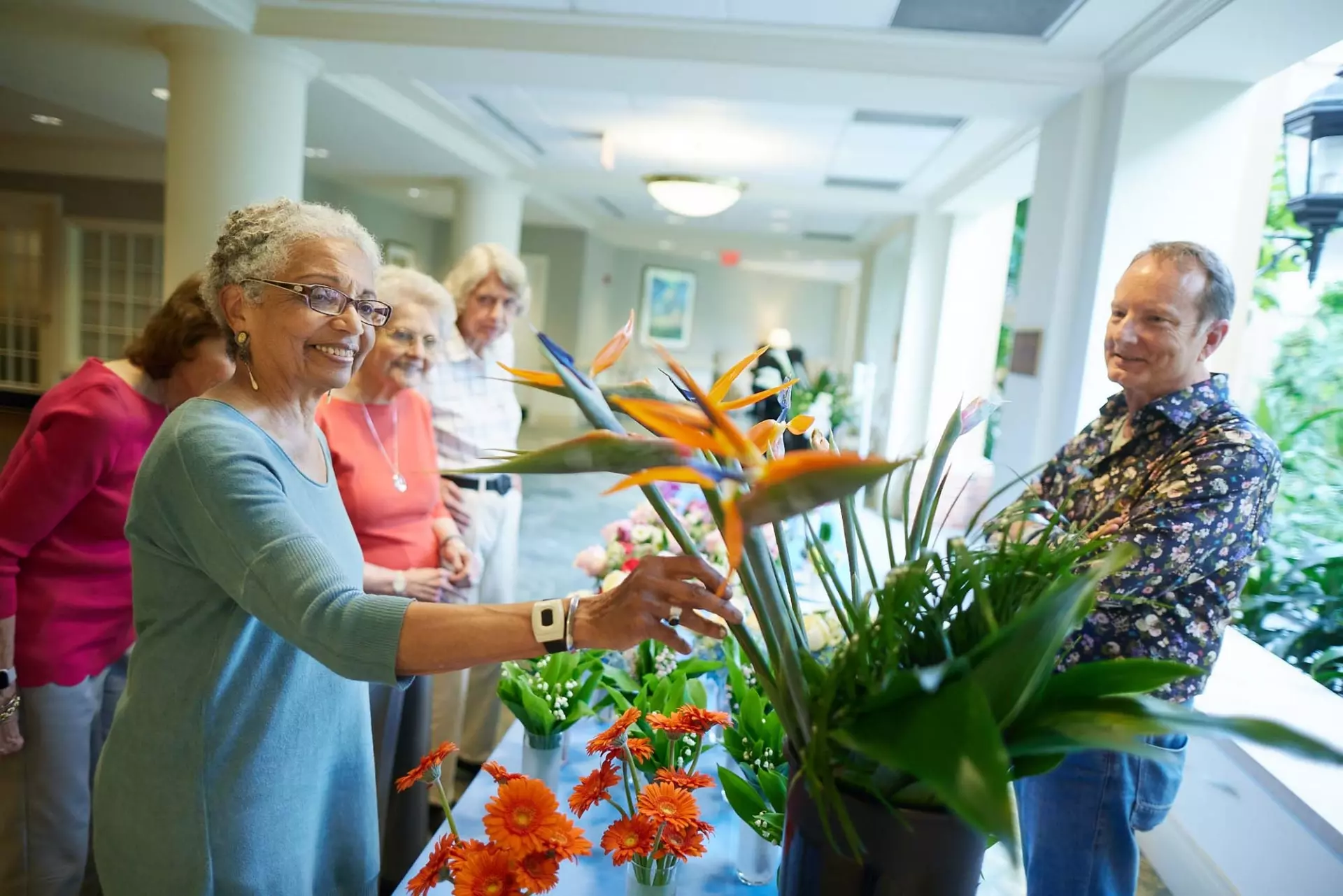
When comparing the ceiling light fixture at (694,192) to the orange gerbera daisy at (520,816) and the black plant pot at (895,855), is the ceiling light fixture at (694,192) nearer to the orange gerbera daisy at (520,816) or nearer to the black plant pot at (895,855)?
the orange gerbera daisy at (520,816)

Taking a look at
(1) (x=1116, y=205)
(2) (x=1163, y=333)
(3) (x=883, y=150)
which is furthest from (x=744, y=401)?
(3) (x=883, y=150)

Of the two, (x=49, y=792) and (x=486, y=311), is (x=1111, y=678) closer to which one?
(x=49, y=792)

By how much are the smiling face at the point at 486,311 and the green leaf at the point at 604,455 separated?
2299mm

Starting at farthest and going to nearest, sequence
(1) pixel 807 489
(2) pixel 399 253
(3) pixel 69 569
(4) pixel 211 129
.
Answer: (2) pixel 399 253 < (4) pixel 211 129 < (3) pixel 69 569 < (1) pixel 807 489

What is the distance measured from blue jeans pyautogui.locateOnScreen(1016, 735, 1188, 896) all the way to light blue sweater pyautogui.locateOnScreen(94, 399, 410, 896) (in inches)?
47.3

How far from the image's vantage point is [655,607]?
0.81m

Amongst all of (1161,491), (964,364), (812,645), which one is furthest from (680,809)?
(964,364)

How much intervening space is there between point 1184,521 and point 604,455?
1241 mm

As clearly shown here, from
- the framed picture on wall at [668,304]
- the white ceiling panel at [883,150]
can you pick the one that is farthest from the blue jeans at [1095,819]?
the framed picture on wall at [668,304]

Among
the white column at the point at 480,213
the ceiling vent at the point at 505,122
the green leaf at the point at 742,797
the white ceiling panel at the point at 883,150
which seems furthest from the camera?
the white column at the point at 480,213

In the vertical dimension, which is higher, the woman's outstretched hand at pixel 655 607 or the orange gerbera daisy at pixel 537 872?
the woman's outstretched hand at pixel 655 607

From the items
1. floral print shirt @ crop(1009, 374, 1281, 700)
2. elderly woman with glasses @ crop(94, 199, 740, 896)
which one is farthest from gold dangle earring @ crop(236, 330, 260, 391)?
floral print shirt @ crop(1009, 374, 1281, 700)

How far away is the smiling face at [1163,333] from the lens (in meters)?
1.62

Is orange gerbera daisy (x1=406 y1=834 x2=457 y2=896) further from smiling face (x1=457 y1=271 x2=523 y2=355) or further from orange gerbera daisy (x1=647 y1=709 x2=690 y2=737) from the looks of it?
smiling face (x1=457 y1=271 x2=523 y2=355)
